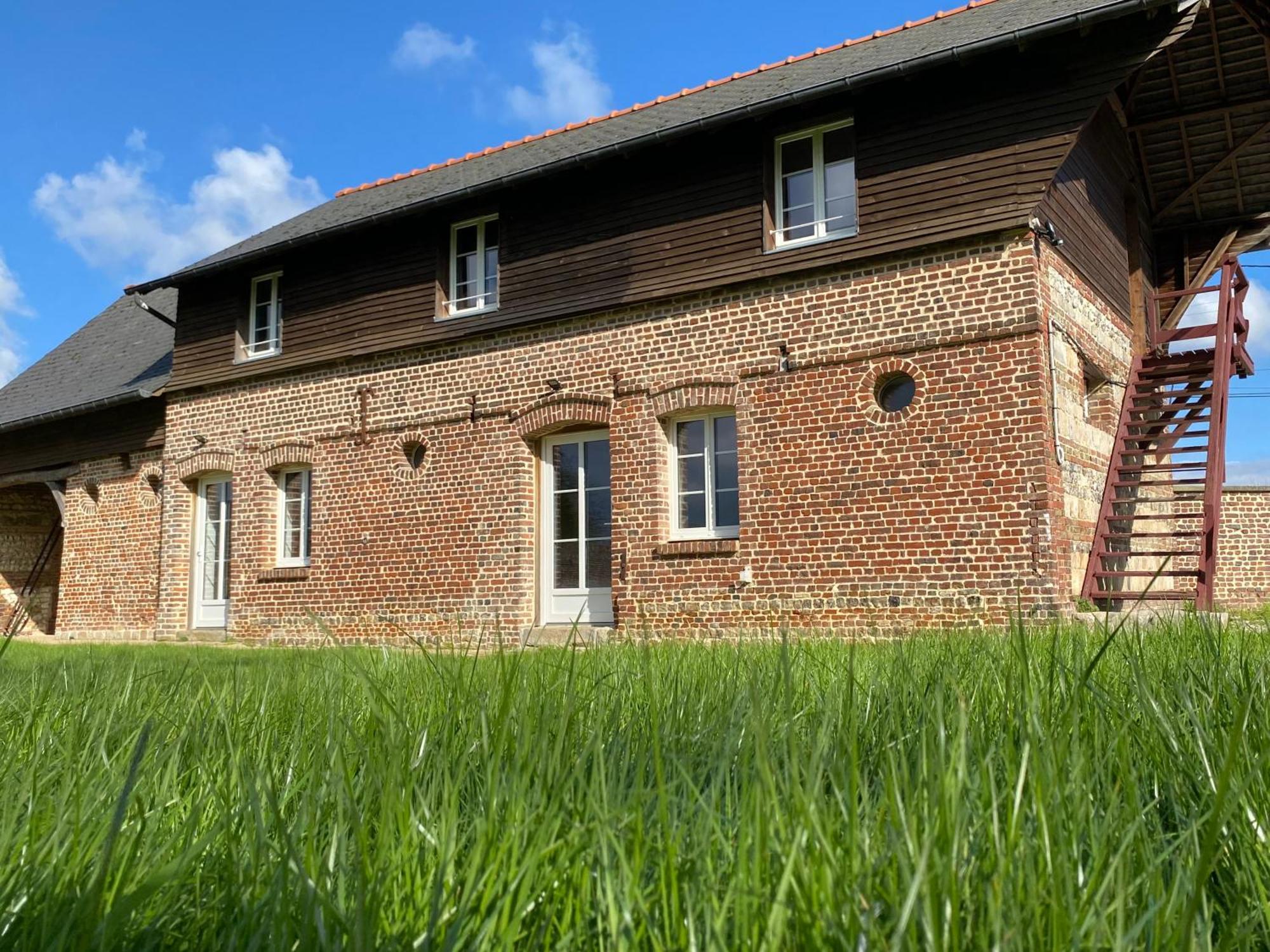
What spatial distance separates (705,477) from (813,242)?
2.77m

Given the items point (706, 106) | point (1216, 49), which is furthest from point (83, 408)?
point (1216, 49)

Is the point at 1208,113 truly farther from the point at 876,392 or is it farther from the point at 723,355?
the point at 723,355

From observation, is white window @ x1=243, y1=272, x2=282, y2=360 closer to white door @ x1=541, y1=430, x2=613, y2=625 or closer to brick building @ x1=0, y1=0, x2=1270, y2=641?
brick building @ x1=0, y1=0, x2=1270, y2=641

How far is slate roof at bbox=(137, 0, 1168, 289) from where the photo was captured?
9.53 metres

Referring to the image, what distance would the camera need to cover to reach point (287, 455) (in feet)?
47.5

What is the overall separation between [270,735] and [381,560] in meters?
11.5

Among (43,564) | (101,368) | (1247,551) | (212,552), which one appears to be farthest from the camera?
(43,564)

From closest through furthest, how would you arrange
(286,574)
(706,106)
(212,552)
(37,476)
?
(706,106), (286,574), (212,552), (37,476)

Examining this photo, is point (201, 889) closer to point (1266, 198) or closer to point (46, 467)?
point (1266, 198)

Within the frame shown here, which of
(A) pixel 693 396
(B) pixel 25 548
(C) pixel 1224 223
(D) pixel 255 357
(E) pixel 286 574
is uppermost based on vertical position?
(C) pixel 1224 223

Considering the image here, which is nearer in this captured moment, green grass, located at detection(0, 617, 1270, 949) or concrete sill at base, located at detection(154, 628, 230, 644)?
green grass, located at detection(0, 617, 1270, 949)

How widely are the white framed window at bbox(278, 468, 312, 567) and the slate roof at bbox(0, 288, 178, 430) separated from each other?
2.95 metres

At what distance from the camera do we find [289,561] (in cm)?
1460

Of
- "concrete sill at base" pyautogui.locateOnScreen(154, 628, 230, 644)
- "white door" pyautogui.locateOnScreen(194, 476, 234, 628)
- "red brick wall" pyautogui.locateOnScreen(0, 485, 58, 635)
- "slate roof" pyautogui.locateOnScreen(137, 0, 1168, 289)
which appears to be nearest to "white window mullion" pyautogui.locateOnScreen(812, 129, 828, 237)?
"slate roof" pyautogui.locateOnScreen(137, 0, 1168, 289)
